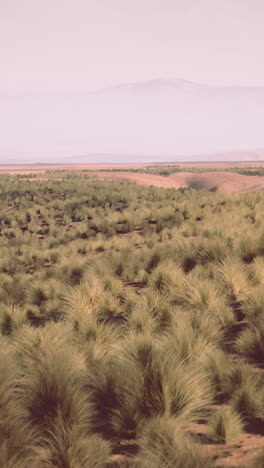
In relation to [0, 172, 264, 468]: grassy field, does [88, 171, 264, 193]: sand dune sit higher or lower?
higher

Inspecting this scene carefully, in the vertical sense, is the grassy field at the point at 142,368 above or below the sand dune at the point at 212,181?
below

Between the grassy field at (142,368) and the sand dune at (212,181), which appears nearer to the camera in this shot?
the grassy field at (142,368)

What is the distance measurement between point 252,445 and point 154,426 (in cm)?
78

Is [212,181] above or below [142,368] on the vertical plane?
above

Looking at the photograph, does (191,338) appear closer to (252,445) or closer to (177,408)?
(177,408)

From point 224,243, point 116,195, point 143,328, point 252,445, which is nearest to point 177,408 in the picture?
point 252,445

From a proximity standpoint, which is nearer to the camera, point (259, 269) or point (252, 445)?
point (252, 445)

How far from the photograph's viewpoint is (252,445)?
3.45 m

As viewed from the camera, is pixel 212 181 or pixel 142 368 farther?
pixel 212 181

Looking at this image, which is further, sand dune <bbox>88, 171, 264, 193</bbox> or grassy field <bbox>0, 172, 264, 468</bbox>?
sand dune <bbox>88, 171, 264, 193</bbox>

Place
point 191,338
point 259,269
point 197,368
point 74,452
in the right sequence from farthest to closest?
point 259,269
point 191,338
point 197,368
point 74,452

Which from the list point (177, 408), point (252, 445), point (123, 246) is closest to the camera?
point (252, 445)

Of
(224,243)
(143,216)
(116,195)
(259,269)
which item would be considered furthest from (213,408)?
(116,195)

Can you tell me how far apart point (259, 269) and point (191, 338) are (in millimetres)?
3531
